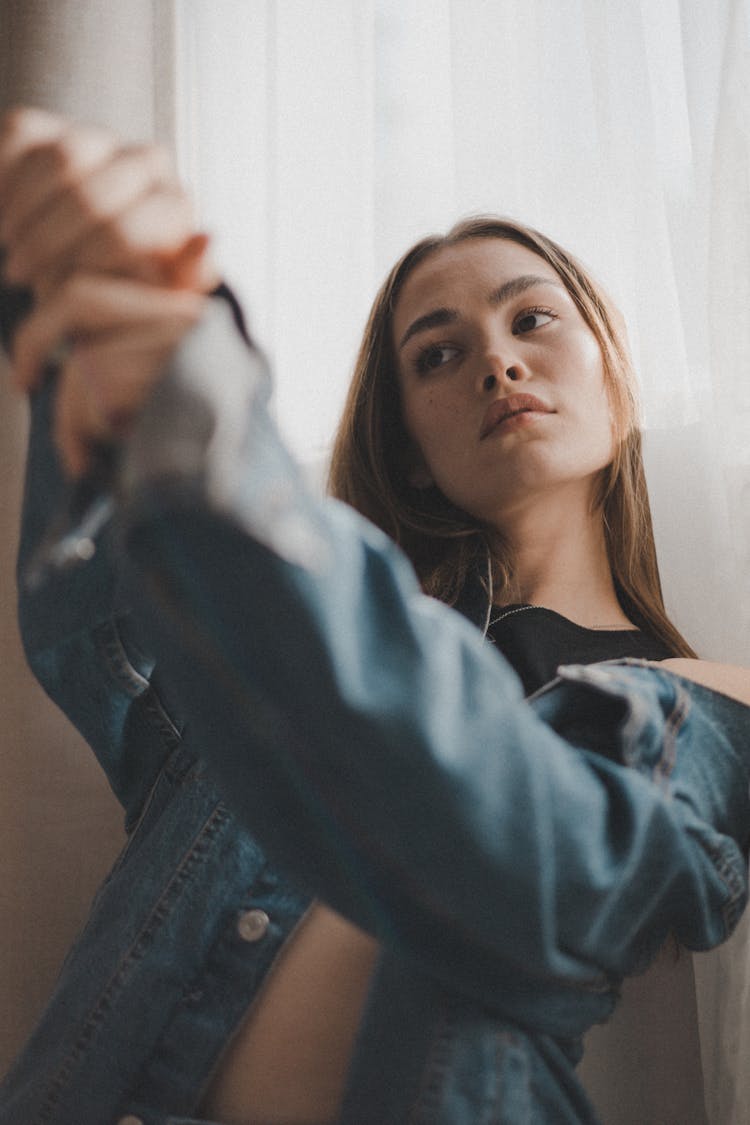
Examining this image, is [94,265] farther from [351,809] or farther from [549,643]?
[549,643]

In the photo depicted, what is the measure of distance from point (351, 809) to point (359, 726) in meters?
0.05

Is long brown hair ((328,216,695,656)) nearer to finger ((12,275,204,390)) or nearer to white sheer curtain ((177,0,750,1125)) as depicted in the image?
white sheer curtain ((177,0,750,1125))

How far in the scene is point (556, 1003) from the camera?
21.4 inches

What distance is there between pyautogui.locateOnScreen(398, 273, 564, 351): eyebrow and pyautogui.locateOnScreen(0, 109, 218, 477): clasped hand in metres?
0.60

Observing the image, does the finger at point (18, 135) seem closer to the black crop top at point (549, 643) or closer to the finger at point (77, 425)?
the finger at point (77, 425)

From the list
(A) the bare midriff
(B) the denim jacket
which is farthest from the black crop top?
(A) the bare midriff

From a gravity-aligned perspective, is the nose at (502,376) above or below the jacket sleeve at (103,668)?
above

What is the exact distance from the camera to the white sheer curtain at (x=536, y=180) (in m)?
0.86

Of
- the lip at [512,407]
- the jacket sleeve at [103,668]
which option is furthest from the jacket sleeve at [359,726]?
the lip at [512,407]

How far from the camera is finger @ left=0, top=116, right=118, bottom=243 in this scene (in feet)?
1.25

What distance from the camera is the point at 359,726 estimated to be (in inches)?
15.7

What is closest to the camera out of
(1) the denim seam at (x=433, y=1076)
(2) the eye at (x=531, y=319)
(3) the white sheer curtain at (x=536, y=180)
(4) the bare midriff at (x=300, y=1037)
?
(1) the denim seam at (x=433, y=1076)

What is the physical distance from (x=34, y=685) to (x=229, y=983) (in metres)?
0.48

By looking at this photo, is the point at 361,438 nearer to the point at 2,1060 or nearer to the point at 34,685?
the point at 34,685
